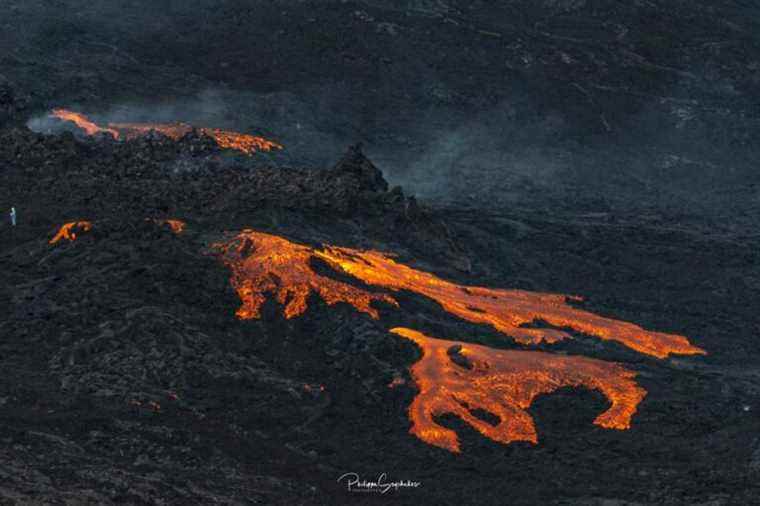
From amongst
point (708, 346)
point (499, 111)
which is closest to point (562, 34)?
point (499, 111)

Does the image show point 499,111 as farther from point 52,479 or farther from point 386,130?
point 52,479

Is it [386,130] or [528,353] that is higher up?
[528,353]

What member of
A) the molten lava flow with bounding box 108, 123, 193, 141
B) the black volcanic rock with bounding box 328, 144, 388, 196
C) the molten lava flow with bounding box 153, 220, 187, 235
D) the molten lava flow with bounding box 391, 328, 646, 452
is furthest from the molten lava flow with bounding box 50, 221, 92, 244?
the molten lava flow with bounding box 108, 123, 193, 141

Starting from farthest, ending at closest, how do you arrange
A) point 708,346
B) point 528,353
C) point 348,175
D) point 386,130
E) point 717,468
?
1. point 386,130
2. point 348,175
3. point 708,346
4. point 528,353
5. point 717,468
